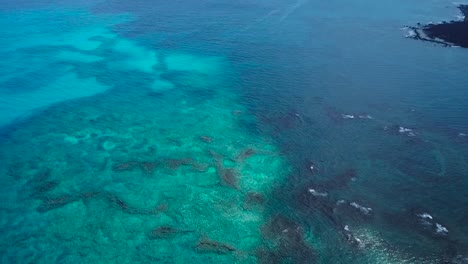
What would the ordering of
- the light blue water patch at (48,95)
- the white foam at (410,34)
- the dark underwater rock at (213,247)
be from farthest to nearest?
the white foam at (410,34) < the light blue water patch at (48,95) < the dark underwater rock at (213,247)

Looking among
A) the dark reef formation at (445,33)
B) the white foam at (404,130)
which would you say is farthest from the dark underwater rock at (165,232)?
the dark reef formation at (445,33)

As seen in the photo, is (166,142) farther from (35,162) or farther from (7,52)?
(7,52)

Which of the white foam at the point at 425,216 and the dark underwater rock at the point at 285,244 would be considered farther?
the white foam at the point at 425,216

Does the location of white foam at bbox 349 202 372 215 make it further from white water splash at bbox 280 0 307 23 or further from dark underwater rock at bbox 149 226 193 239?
white water splash at bbox 280 0 307 23

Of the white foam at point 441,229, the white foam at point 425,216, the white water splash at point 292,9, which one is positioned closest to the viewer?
the white foam at point 441,229

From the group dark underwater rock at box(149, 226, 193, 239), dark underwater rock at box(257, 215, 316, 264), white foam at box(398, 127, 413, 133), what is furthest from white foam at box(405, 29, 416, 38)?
dark underwater rock at box(149, 226, 193, 239)

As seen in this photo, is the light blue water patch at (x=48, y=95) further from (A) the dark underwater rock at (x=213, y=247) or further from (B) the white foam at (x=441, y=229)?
(B) the white foam at (x=441, y=229)
